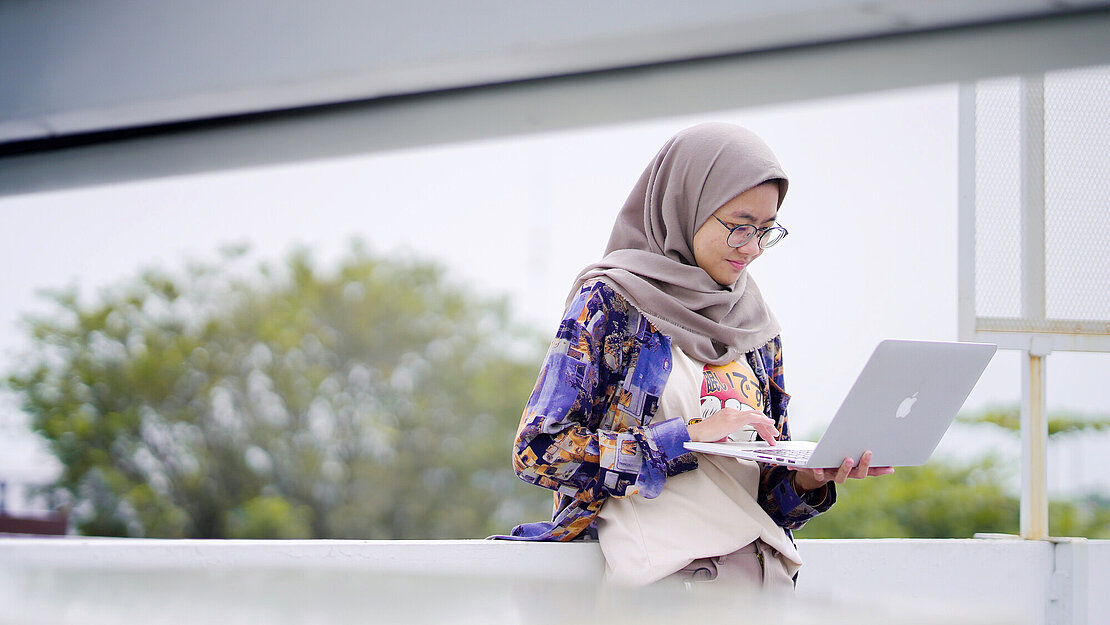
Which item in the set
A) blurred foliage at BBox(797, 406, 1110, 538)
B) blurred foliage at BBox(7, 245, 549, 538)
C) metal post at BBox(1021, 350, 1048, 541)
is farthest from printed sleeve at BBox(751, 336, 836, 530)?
blurred foliage at BBox(7, 245, 549, 538)

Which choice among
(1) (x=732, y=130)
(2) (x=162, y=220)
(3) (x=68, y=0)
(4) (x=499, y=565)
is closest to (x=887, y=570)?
(4) (x=499, y=565)

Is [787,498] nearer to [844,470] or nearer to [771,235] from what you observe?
[844,470]

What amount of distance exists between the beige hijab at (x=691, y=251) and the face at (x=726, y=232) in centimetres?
2

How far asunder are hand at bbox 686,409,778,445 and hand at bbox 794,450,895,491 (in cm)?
9

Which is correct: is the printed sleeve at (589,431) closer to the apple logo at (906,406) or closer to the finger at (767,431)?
the finger at (767,431)

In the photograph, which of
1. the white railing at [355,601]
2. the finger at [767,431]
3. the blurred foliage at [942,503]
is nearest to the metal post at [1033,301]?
the finger at [767,431]

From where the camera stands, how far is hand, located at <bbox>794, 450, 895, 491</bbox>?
1293 mm

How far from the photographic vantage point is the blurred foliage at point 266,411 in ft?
20.4

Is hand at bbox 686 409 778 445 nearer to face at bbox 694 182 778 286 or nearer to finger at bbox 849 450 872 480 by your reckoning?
finger at bbox 849 450 872 480

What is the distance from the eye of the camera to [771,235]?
5.01 ft

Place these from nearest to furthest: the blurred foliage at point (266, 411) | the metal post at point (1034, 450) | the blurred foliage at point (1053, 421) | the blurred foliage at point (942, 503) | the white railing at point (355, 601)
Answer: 1. the white railing at point (355, 601)
2. the metal post at point (1034, 450)
3. the blurred foliage at point (1053, 421)
4. the blurred foliage at point (942, 503)
5. the blurred foliage at point (266, 411)

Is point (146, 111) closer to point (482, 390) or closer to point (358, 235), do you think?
point (358, 235)

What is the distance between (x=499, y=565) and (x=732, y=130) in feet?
2.67

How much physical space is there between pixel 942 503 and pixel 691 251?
14.4 ft
